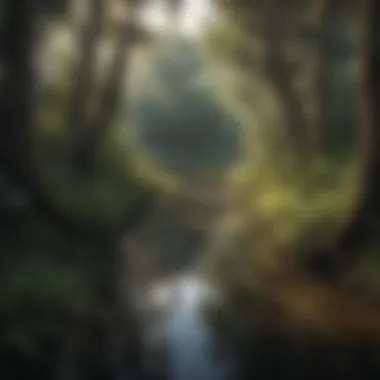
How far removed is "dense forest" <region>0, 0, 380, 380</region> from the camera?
8.38 feet

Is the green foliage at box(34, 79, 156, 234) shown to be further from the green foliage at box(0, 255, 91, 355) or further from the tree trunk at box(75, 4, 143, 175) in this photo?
the green foliage at box(0, 255, 91, 355)

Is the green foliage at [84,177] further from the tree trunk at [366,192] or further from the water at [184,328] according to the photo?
the tree trunk at [366,192]

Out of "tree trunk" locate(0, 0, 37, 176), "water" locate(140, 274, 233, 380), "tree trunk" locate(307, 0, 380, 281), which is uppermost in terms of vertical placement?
"tree trunk" locate(0, 0, 37, 176)

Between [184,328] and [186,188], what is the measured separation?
0.86 feet

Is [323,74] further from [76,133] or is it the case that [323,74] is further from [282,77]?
[76,133]

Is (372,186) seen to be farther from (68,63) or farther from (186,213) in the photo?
(68,63)

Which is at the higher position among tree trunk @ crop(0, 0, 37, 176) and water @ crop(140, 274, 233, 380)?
tree trunk @ crop(0, 0, 37, 176)

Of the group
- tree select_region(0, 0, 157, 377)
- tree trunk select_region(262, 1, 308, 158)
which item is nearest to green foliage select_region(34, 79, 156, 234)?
tree select_region(0, 0, 157, 377)

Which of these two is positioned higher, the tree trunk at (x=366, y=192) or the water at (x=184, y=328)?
the tree trunk at (x=366, y=192)

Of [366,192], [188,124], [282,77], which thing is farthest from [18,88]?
[366,192]

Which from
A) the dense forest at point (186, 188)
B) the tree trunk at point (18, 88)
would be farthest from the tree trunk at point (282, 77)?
the tree trunk at point (18, 88)

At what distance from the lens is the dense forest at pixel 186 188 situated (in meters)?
2.55

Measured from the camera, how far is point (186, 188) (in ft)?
8.40

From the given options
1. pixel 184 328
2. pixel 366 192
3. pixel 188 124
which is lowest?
pixel 184 328
